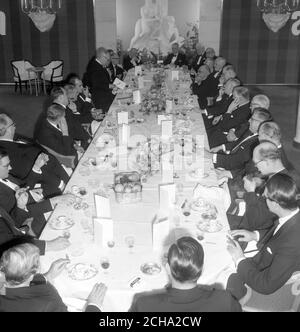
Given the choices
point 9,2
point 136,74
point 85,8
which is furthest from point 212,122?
point 9,2

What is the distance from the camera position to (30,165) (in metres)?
4.45

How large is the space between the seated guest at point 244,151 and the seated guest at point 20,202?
1762 mm

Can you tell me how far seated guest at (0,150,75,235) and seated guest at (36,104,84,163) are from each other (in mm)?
1184

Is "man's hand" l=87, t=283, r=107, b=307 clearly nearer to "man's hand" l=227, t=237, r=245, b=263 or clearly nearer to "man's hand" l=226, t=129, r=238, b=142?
"man's hand" l=227, t=237, r=245, b=263

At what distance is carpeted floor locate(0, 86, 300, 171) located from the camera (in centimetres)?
784

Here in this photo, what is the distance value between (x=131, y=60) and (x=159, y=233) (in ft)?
28.5

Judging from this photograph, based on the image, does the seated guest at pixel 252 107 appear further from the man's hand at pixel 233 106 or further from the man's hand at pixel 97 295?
the man's hand at pixel 97 295

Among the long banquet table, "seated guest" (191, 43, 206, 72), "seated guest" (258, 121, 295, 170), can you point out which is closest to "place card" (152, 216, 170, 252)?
the long banquet table

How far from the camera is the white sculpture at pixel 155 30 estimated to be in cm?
1158

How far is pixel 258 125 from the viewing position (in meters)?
4.52

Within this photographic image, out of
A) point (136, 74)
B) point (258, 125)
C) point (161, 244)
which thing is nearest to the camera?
point (161, 244)

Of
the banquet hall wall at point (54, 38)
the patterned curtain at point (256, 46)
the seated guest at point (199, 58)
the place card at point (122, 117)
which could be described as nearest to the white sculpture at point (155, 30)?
the banquet hall wall at point (54, 38)
